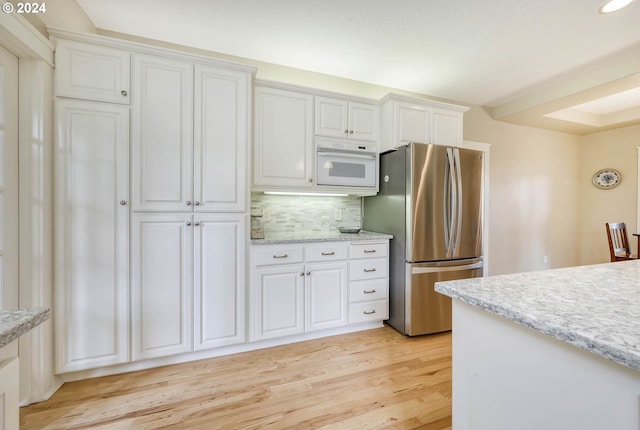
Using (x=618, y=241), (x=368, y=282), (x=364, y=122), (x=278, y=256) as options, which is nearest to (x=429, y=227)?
(x=368, y=282)

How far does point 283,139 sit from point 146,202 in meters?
1.18

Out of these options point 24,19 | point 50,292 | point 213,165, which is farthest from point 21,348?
point 24,19

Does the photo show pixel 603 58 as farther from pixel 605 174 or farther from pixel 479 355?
pixel 479 355

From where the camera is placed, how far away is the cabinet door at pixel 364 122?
2.57 metres

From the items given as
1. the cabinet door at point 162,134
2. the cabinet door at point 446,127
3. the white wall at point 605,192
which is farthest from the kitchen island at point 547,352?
the white wall at point 605,192

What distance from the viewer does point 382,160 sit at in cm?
269

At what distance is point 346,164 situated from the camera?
255 cm

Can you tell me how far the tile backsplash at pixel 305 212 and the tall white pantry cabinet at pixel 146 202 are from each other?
1.91ft

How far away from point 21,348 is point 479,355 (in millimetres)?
2305

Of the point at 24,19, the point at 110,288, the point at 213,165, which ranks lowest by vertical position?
the point at 110,288

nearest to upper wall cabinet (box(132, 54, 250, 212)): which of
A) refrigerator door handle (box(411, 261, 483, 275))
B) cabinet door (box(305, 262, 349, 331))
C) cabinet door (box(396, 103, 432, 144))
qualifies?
cabinet door (box(305, 262, 349, 331))

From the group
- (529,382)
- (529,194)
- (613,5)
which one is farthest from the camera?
(529,194)

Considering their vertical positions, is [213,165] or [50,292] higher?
[213,165]

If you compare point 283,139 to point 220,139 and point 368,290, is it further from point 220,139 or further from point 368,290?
point 368,290
